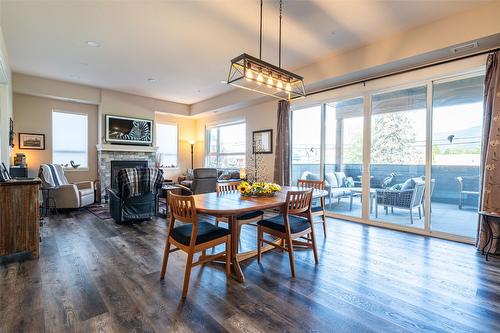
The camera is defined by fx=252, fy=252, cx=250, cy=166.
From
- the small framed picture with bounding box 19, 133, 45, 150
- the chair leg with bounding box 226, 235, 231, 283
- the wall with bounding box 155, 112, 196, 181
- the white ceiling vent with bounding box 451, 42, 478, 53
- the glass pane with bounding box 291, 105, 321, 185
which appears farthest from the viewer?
the wall with bounding box 155, 112, 196, 181

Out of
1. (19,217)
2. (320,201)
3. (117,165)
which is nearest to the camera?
(19,217)

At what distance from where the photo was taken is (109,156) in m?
6.95

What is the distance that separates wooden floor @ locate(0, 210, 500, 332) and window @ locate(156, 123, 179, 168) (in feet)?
17.4

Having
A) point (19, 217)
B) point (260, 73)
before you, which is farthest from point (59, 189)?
point (260, 73)

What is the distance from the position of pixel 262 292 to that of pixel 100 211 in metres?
4.75

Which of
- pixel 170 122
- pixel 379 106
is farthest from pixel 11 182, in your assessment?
pixel 170 122

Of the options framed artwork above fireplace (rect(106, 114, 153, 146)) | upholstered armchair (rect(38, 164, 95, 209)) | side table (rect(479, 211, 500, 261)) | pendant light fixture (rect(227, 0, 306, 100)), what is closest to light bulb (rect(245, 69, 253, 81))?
pendant light fixture (rect(227, 0, 306, 100))

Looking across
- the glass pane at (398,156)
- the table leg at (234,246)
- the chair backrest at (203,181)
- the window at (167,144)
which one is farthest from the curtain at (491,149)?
the window at (167,144)

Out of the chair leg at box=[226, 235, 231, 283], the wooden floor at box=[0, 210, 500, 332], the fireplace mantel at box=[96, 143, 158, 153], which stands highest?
the fireplace mantel at box=[96, 143, 158, 153]

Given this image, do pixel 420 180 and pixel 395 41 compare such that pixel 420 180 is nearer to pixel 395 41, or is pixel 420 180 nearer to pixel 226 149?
pixel 395 41

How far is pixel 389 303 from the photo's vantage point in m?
2.08

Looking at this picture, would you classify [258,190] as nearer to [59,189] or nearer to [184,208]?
[184,208]

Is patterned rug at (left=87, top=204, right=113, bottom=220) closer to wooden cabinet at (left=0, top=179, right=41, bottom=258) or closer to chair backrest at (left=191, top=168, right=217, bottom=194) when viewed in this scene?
chair backrest at (left=191, top=168, right=217, bottom=194)

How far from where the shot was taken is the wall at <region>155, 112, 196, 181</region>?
28.6 feet
